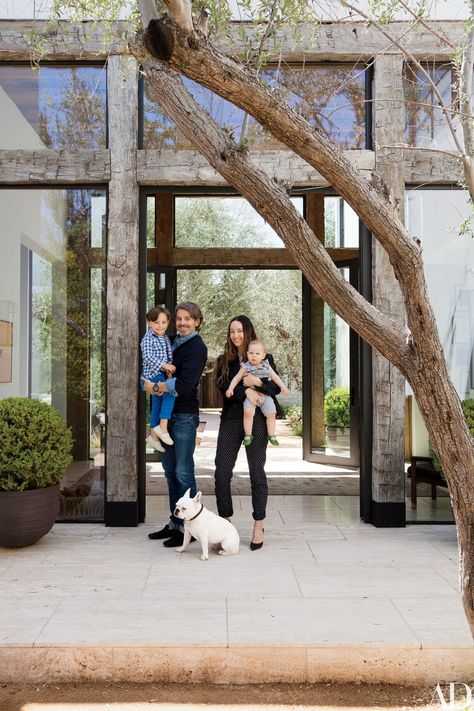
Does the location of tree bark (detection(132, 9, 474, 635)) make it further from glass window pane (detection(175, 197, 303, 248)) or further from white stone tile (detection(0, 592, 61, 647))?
glass window pane (detection(175, 197, 303, 248))

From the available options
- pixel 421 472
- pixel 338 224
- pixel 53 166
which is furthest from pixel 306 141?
pixel 338 224

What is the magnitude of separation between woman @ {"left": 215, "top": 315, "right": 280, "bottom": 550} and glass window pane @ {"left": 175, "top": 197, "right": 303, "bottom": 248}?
17.7 ft

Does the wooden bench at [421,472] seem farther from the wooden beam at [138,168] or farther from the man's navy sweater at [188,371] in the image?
the wooden beam at [138,168]

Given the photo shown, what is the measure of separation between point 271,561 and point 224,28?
3.38 meters

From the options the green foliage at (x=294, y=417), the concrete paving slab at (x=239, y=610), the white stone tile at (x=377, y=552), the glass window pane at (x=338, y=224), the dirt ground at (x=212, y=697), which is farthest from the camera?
the green foliage at (x=294, y=417)

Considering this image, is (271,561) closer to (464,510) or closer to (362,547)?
(362,547)

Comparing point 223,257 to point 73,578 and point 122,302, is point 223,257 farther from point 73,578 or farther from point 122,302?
point 73,578

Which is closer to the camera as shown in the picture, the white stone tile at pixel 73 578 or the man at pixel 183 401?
the white stone tile at pixel 73 578

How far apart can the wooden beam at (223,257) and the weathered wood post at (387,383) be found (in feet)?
13.2

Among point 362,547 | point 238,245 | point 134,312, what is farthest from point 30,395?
point 238,245

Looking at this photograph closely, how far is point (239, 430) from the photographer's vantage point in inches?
218

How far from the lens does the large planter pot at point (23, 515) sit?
5.30 metres

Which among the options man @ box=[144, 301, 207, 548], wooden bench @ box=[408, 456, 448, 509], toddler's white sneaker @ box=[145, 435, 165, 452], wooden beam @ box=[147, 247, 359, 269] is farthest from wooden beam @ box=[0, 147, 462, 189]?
wooden beam @ box=[147, 247, 359, 269]

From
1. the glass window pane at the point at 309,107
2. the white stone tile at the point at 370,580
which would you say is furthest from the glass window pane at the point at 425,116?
the white stone tile at the point at 370,580
